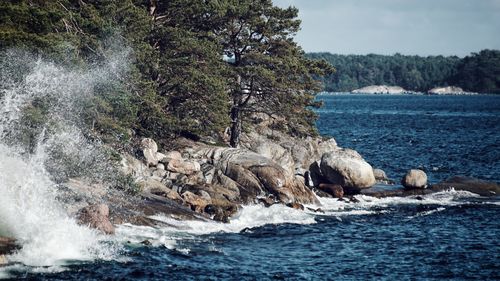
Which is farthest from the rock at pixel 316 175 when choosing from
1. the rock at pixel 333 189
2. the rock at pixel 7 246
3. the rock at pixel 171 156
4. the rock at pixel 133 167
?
the rock at pixel 7 246

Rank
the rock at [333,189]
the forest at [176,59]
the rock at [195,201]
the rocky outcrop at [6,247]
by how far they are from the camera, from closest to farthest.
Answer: the rocky outcrop at [6,247] → the forest at [176,59] → the rock at [195,201] → the rock at [333,189]

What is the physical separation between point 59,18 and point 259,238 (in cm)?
1484

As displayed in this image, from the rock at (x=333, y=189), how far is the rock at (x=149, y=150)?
11.6 meters

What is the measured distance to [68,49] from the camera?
36.5 m

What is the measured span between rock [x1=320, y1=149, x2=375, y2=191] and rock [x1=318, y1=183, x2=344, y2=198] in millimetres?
776

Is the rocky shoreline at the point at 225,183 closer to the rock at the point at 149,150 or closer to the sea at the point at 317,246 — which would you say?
the rock at the point at 149,150

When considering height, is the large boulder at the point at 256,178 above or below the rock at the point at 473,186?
above

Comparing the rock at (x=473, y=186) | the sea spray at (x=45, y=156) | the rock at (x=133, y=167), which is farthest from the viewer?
the rock at (x=473, y=186)

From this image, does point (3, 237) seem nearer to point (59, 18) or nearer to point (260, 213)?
point (59, 18)

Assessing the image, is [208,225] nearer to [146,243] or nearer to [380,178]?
[146,243]

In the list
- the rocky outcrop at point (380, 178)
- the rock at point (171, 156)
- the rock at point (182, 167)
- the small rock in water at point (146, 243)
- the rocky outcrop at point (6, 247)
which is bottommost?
the small rock in water at point (146, 243)

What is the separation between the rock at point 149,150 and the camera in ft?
142

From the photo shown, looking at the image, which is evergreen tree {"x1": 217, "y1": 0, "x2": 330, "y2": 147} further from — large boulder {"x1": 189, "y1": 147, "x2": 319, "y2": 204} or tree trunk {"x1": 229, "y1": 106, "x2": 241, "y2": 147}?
large boulder {"x1": 189, "y1": 147, "x2": 319, "y2": 204}

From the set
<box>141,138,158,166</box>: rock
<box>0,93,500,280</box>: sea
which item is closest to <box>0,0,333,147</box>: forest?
<box>141,138,158,166</box>: rock
